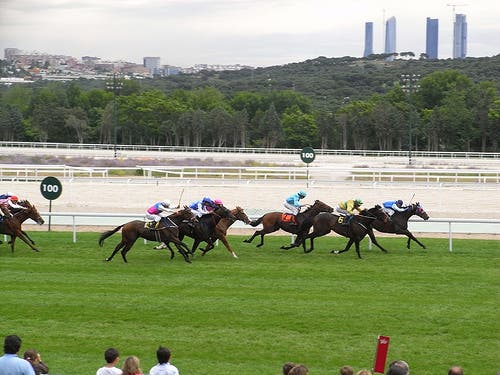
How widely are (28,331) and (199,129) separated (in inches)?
2336

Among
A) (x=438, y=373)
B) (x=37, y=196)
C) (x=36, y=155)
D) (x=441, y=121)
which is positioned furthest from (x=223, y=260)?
(x=441, y=121)

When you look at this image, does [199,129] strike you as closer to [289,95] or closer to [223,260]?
[289,95]

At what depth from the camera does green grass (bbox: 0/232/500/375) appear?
903 centimetres

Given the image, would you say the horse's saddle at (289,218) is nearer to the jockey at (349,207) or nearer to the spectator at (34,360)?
the jockey at (349,207)

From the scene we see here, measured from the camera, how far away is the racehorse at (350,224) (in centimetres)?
1518

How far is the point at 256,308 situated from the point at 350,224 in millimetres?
4622

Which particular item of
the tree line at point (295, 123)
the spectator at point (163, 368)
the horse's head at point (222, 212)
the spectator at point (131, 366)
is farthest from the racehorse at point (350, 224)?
the tree line at point (295, 123)

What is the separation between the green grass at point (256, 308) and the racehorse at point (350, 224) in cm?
37

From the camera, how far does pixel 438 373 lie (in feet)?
27.8

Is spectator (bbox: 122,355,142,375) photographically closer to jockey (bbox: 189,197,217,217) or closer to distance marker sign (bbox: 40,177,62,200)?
jockey (bbox: 189,197,217,217)

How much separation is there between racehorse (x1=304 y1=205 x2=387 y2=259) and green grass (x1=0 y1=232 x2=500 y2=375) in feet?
1.21

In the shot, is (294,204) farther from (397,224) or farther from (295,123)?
(295,123)

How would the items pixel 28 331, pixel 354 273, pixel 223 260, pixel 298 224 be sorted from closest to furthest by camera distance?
pixel 28 331
pixel 354 273
pixel 223 260
pixel 298 224

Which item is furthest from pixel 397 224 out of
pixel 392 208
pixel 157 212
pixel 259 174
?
pixel 259 174
